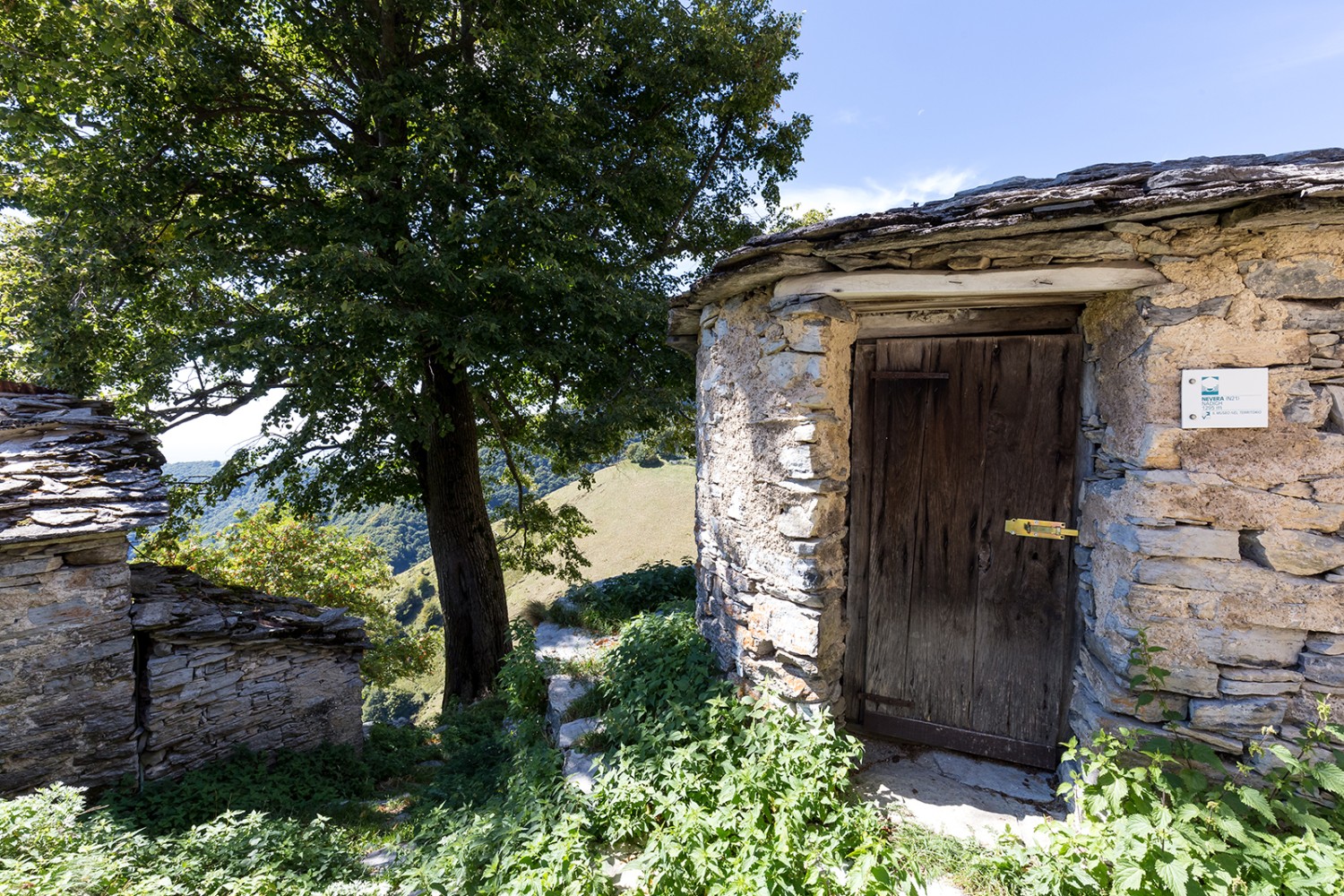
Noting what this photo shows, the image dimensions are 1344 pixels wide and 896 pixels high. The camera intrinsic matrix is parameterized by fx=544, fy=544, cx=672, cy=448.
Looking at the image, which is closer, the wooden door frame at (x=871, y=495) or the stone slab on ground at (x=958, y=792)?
the stone slab on ground at (x=958, y=792)

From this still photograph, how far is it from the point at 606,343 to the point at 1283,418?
18.2ft

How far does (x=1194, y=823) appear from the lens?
2.16 meters

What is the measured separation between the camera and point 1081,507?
2.97m

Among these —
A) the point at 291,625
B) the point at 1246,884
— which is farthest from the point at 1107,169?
the point at 291,625

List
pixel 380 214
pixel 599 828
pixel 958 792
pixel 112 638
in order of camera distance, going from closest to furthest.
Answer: pixel 599 828 → pixel 958 792 → pixel 112 638 → pixel 380 214

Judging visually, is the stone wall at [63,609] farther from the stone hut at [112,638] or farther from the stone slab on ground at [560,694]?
the stone slab on ground at [560,694]

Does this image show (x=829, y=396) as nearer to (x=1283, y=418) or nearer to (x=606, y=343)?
(x=1283, y=418)

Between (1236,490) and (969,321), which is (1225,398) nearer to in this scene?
(1236,490)

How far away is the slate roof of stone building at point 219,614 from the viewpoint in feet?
16.0

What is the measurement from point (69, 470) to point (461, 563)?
12.5 feet

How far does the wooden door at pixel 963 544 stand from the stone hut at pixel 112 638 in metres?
5.56

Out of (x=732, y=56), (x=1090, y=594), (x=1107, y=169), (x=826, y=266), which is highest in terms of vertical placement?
(x=732, y=56)

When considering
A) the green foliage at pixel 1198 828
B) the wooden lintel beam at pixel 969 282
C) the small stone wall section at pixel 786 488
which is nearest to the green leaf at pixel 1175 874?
the green foliage at pixel 1198 828

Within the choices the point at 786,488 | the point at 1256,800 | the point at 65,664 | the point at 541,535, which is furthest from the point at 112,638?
the point at 1256,800
